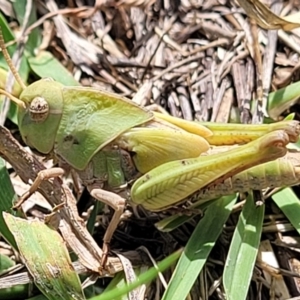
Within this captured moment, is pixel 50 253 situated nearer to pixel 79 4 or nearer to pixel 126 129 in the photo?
pixel 126 129

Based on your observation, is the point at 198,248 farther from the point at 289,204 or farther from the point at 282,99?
the point at 282,99

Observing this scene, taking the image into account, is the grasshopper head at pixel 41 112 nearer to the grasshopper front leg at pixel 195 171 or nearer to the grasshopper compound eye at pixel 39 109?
the grasshopper compound eye at pixel 39 109

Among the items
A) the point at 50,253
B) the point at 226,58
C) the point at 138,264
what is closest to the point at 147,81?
the point at 226,58

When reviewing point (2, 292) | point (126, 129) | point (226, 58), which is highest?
point (226, 58)

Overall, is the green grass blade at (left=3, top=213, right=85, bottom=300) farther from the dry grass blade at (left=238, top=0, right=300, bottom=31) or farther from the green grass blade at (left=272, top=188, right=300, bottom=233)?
the dry grass blade at (left=238, top=0, right=300, bottom=31)

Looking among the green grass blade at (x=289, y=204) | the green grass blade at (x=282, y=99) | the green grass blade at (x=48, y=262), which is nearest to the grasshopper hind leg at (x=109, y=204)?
the green grass blade at (x=48, y=262)

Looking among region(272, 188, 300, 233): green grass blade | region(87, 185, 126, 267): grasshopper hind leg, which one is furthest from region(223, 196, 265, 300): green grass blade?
region(87, 185, 126, 267): grasshopper hind leg
